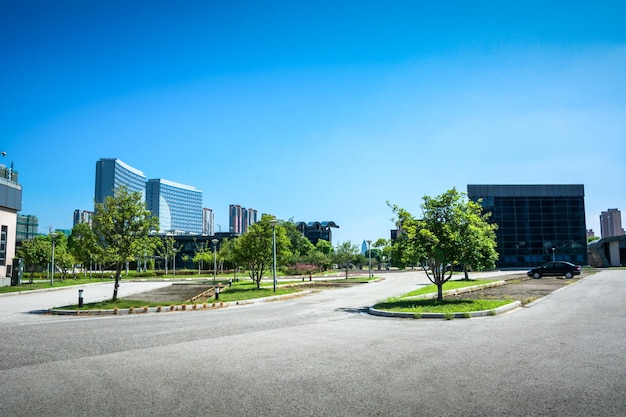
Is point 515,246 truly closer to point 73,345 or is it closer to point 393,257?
point 393,257

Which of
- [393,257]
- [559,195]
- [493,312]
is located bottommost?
[493,312]

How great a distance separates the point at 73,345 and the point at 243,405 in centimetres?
708

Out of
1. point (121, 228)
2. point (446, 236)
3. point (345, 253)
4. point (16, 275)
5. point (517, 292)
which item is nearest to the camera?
point (446, 236)

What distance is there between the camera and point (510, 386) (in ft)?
22.9

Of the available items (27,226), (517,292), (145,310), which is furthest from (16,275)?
(27,226)

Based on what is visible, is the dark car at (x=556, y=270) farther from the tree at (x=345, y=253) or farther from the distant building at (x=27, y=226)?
the distant building at (x=27, y=226)

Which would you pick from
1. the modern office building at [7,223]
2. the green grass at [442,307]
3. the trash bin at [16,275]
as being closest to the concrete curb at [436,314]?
the green grass at [442,307]

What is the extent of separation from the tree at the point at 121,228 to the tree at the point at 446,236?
514 inches

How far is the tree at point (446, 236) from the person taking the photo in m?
19.1

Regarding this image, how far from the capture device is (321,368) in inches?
329

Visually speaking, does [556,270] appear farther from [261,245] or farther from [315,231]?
[315,231]

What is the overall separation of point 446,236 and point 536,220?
83901mm

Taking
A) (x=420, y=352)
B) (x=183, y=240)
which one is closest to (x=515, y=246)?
(x=183, y=240)

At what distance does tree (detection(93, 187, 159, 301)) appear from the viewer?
22.7 m
